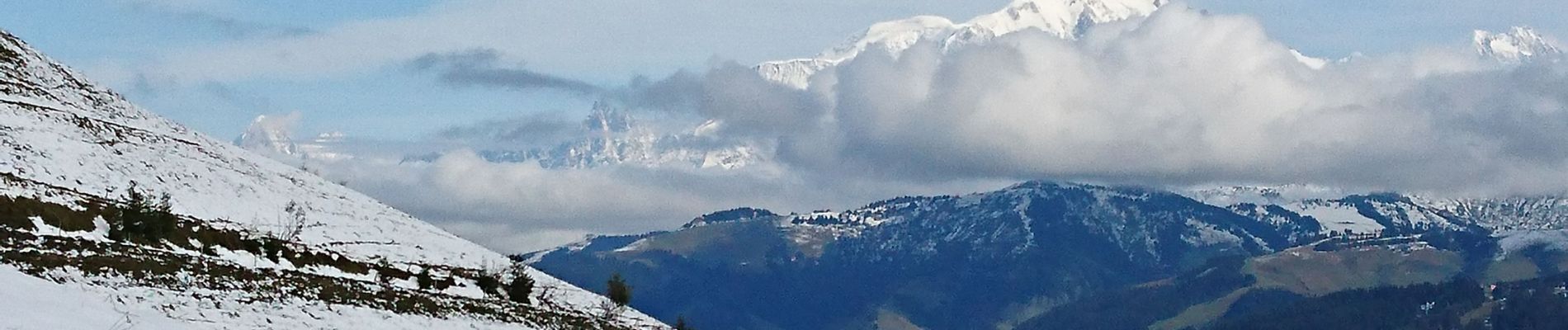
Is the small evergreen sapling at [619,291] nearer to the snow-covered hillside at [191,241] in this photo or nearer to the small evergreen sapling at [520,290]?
the snow-covered hillside at [191,241]

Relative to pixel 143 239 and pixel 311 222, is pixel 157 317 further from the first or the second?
pixel 311 222

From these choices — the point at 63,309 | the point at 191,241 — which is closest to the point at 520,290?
the point at 191,241

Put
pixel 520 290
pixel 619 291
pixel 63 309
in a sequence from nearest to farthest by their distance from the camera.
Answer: pixel 63 309, pixel 520 290, pixel 619 291

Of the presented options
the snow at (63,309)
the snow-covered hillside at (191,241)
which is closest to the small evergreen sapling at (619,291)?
the snow-covered hillside at (191,241)

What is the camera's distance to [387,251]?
83.0m

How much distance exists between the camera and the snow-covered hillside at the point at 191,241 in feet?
132

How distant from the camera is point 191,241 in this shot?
63.8 metres

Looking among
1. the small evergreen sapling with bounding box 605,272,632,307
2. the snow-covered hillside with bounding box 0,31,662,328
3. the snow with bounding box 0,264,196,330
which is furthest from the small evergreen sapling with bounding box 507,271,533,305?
the snow with bounding box 0,264,196,330

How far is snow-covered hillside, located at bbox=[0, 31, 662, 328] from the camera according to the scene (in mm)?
40125

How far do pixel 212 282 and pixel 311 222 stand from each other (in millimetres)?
39434

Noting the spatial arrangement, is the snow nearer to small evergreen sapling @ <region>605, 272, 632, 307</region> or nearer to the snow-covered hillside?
the snow-covered hillside

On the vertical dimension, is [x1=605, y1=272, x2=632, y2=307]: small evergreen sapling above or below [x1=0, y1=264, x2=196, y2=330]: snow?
above

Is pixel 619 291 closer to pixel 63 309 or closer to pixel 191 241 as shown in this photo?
pixel 191 241

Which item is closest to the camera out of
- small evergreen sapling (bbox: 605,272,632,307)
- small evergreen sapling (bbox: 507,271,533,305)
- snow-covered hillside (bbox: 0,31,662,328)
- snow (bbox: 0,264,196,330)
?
snow (bbox: 0,264,196,330)
